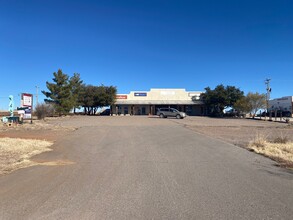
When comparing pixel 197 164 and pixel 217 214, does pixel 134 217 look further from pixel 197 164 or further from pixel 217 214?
pixel 197 164

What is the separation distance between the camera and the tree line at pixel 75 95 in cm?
5688

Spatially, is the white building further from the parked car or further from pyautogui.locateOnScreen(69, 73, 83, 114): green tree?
pyautogui.locateOnScreen(69, 73, 83, 114): green tree

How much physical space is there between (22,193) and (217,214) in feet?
13.5

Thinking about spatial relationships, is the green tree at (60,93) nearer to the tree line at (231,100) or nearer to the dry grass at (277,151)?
the tree line at (231,100)

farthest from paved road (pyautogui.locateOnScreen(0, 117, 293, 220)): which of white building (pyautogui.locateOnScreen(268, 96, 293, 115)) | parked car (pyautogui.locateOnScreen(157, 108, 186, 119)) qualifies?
white building (pyautogui.locateOnScreen(268, 96, 293, 115))

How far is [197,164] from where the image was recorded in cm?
1072

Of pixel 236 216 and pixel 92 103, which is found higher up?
pixel 92 103

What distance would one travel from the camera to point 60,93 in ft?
186

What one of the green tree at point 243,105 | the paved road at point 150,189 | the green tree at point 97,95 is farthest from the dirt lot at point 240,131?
the green tree at point 97,95

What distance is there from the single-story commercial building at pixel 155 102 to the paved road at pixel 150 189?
60.0 metres

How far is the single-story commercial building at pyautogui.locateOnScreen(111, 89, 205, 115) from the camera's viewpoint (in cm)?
7200

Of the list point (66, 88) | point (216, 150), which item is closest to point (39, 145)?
point (216, 150)

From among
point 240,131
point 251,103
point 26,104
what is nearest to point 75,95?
point 26,104

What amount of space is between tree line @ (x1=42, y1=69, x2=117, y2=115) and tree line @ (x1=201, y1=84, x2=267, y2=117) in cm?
2107
